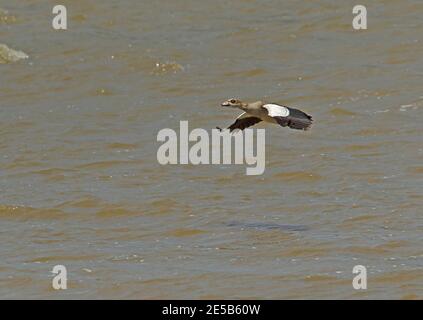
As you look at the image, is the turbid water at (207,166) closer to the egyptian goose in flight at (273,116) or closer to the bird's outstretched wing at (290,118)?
the egyptian goose in flight at (273,116)

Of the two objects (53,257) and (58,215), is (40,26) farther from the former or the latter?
(53,257)

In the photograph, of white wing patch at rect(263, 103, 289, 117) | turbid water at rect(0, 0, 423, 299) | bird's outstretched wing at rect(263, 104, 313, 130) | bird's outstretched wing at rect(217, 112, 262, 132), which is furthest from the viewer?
bird's outstretched wing at rect(217, 112, 262, 132)

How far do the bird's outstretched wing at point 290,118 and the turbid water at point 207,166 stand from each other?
0.90m

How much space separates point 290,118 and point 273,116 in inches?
7.6

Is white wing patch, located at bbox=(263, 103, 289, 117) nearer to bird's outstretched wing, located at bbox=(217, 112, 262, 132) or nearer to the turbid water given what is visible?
bird's outstretched wing, located at bbox=(217, 112, 262, 132)

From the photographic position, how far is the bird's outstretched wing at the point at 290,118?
10.3m

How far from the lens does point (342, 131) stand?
13.4 metres

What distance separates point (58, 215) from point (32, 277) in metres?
1.85

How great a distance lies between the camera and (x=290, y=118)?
34.0 feet

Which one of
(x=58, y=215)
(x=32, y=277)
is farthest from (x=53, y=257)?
(x=58, y=215)

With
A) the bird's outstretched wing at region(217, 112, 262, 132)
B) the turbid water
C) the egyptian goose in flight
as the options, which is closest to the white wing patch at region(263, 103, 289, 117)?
the egyptian goose in flight

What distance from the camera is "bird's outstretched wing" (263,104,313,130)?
10.3 meters

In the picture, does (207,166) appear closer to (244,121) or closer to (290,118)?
(244,121)

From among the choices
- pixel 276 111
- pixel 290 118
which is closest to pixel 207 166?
pixel 276 111
